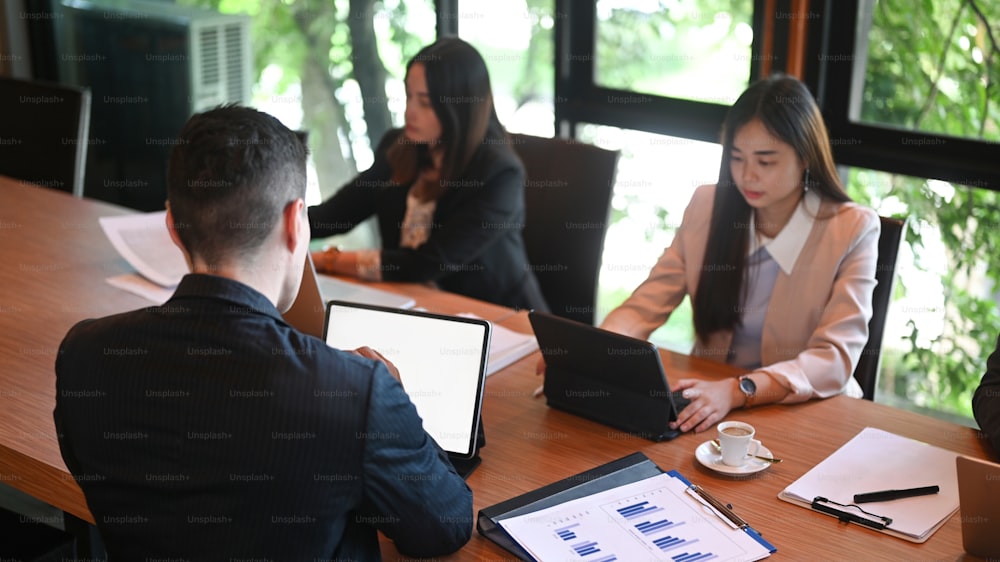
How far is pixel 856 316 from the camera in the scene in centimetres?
199

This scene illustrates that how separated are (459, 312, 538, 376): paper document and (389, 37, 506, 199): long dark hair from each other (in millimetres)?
651

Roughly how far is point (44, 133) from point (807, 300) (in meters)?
2.37

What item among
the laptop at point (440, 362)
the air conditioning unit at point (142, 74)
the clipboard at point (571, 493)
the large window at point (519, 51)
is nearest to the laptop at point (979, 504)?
the clipboard at point (571, 493)

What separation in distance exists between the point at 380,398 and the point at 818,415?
0.94 m

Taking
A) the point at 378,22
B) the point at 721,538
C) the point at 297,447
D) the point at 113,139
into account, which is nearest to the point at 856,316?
the point at 721,538

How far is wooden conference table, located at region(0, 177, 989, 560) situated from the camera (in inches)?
56.7

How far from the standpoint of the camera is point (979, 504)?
1.34m

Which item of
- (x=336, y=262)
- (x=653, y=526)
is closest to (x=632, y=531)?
(x=653, y=526)

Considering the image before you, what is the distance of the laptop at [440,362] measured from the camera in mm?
1625

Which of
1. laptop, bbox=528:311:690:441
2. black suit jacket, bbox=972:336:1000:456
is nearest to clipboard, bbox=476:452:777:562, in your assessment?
laptop, bbox=528:311:690:441

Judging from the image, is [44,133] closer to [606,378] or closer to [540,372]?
[540,372]

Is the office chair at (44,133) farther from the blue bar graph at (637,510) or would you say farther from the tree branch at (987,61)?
the tree branch at (987,61)

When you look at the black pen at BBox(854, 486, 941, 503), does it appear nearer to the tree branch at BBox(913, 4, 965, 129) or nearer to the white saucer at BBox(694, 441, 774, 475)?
the white saucer at BBox(694, 441, 774, 475)

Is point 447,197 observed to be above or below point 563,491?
above
